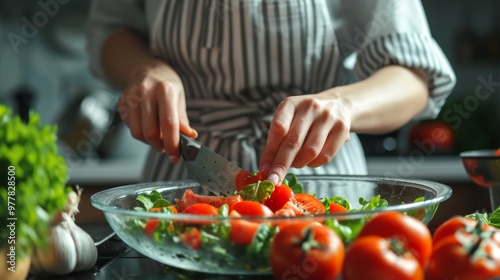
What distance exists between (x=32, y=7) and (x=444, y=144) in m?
1.57

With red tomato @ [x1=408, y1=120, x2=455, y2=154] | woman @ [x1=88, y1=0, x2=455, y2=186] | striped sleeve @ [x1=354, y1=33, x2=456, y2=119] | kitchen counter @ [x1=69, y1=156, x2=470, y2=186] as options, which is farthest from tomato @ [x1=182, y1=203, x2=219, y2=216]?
red tomato @ [x1=408, y1=120, x2=455, y2=154]

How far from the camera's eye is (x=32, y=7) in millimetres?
2584

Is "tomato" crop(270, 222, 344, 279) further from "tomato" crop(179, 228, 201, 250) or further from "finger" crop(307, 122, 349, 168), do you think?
"finger" crop(307, 122, 349, 168)

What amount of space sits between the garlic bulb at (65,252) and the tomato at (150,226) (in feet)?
0.31

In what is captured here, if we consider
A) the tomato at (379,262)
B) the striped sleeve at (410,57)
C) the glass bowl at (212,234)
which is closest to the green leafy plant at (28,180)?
the glass bowl at (212,234)

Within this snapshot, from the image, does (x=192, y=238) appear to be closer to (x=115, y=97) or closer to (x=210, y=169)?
(x=210, y=169)

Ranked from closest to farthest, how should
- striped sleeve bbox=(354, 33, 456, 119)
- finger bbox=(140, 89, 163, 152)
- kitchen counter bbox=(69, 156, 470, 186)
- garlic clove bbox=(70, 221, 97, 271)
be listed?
garlic clove bbox=(70, 221, 97, 271) → finger bbox=(140, 89, 163, 152) → striped sleeve bbox=(354, 33, 456, 119) → kitchen counter bbox=(69, 156, 470, 186)

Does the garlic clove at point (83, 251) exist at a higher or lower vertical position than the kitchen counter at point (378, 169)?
higher

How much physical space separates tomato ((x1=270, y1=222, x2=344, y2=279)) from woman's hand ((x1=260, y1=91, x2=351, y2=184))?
8.4 inches

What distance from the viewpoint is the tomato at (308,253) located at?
1.88 feet

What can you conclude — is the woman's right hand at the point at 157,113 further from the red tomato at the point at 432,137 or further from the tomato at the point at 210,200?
the red tomato at the point at 432,137

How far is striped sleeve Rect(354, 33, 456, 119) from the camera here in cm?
119

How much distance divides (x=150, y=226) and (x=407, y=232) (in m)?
0.25

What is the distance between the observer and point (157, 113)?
0.99 meters
